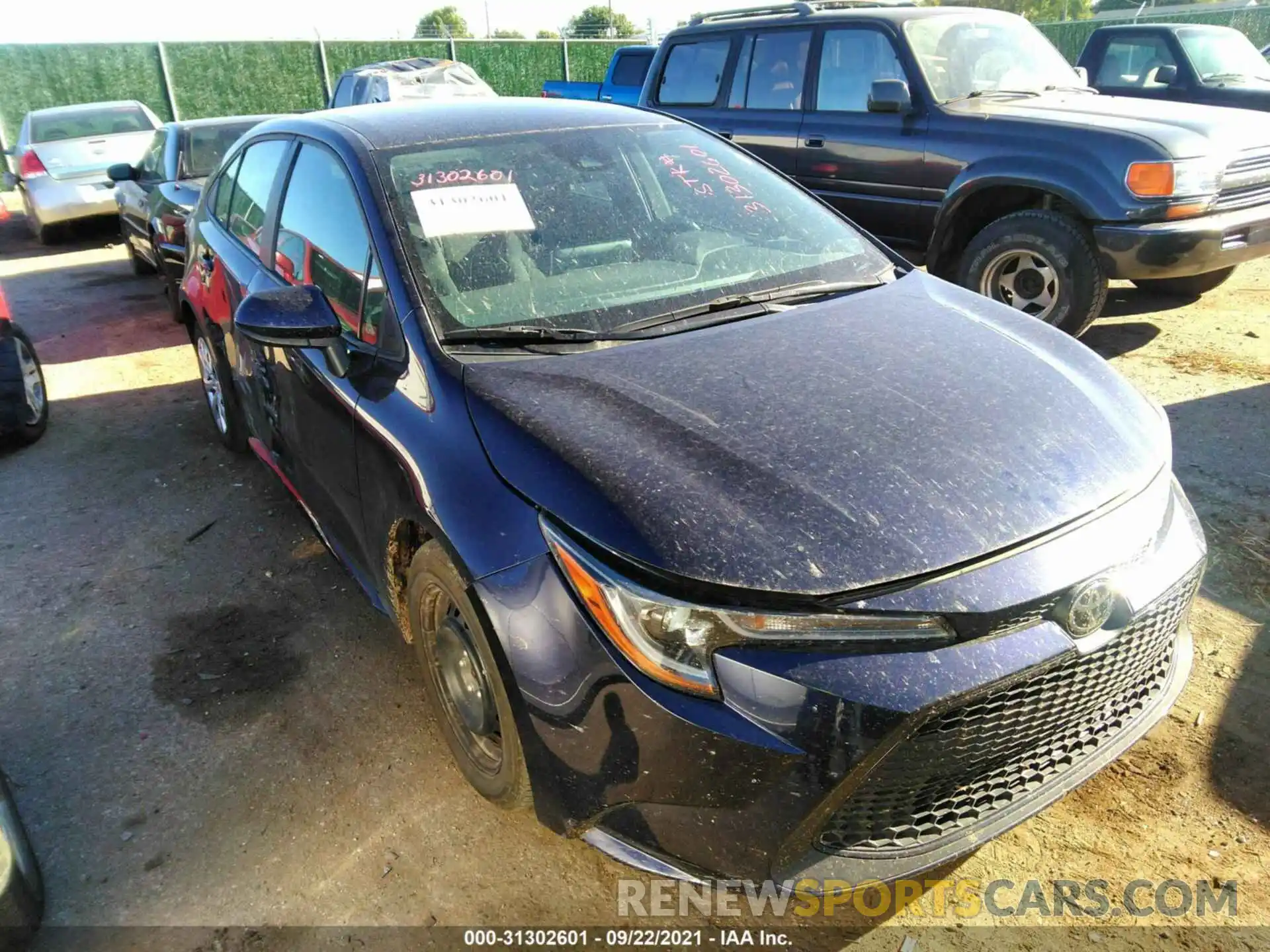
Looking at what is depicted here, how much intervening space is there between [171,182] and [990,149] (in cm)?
601

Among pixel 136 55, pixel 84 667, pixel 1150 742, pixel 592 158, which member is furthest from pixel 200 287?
pixel 136 55

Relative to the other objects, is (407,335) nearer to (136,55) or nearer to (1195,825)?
(1195,825)

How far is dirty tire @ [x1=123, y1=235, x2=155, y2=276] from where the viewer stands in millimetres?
8625

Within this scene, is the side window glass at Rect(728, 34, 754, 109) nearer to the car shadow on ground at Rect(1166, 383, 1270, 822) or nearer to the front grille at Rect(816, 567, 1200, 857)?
the car shadow on ground at Rect(1166, 383, 1270, 822)

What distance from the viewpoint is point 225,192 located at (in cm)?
401

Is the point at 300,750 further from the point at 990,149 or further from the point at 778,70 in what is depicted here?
the point at 778,70

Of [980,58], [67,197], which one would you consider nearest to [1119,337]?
[980,58]

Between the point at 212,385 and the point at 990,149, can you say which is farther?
the point at 990,149

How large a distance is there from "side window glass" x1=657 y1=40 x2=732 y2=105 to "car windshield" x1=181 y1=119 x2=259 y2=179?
3446mm

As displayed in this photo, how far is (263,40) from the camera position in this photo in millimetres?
19500

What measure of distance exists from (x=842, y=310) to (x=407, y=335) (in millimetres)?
1259

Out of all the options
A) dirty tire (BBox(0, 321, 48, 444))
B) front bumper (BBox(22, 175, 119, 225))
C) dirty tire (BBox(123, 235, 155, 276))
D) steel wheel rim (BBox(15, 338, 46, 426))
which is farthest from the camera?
front bumper (BBox(22, 175, 119, 225))

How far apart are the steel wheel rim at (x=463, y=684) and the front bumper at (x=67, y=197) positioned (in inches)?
390

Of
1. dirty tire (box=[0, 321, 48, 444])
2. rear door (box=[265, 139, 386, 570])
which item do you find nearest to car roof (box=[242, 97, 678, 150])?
rear door (box=[265, 139, 386, 570])
